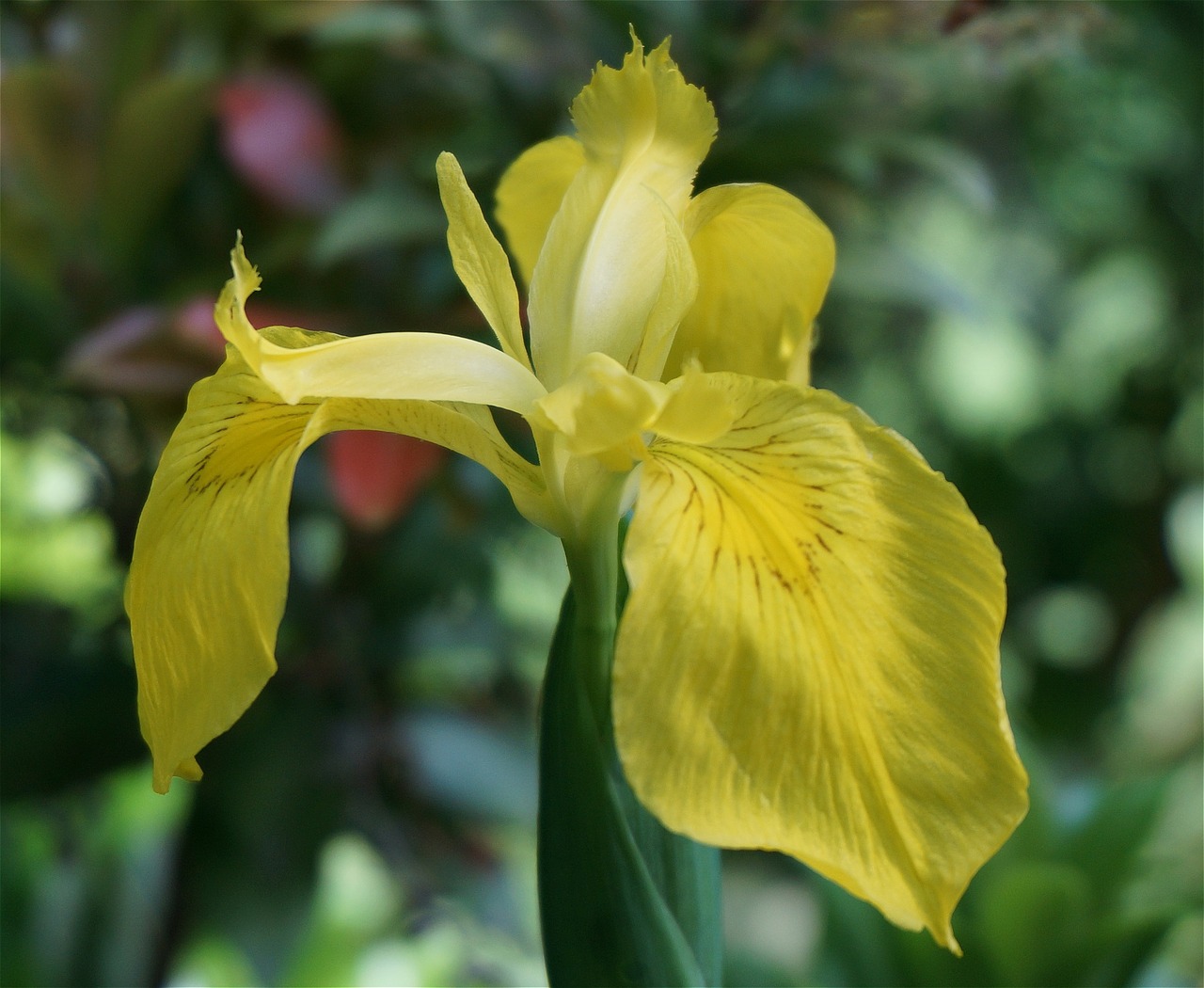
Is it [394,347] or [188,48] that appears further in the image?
[188,48]

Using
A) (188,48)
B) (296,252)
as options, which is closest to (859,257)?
(296,252)

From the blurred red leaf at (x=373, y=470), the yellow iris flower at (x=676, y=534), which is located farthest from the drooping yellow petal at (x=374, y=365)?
the blurred red leaf at (x=373, y=470)

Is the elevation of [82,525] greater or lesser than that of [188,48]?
lesser

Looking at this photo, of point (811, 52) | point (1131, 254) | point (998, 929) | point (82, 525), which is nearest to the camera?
point (998, 929)

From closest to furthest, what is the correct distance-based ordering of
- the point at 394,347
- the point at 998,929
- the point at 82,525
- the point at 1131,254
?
the point at 394,347
the point at 998,929
the point at 82,525
the point at 1131,254

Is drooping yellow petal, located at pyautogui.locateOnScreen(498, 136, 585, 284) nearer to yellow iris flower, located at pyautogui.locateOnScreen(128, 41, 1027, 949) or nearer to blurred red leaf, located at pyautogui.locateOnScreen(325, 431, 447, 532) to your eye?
yellow iris flower, located at pyautogui.locateOnScreen(128, 41, 1027, 949)

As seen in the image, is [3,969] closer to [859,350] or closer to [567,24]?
[567,24]
